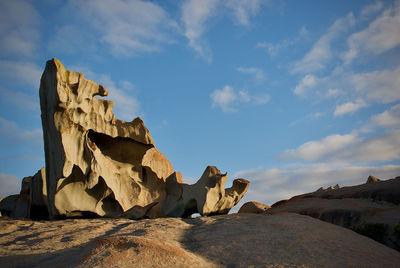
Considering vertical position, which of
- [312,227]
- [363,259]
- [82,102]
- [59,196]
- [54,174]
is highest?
[82,102]

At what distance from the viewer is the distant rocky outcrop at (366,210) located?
11.7m

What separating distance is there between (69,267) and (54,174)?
11.7m

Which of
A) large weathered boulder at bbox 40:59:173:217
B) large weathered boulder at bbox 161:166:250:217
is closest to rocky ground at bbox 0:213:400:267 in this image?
large weathered boulder at bbox 161:166:250:217

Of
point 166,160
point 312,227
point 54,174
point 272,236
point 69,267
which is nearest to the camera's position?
point 69,267

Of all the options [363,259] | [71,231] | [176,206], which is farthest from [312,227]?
[176,206]

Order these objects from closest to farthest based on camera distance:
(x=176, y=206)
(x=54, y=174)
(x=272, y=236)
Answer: (x=272, y=236), (x=54, y=174), (x=176, y=206)

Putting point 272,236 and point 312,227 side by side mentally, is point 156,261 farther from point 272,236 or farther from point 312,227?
point 312,227

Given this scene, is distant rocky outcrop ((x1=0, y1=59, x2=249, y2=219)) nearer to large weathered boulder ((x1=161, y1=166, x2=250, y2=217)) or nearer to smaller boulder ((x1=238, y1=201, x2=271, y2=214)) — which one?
large weathered boulder ((x1=161, y1=166, x2=250, y2=217))

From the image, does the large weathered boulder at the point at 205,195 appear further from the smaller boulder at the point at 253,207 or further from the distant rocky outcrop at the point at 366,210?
the distant rocky outcrop at the point at 366,210

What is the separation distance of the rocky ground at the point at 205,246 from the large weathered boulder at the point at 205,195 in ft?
12.7

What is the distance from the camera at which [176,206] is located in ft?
59.1

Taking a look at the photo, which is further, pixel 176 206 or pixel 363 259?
pixel 176 206

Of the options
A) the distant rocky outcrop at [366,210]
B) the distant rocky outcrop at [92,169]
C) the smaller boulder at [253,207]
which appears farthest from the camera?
the smaller boulder at [253,207]

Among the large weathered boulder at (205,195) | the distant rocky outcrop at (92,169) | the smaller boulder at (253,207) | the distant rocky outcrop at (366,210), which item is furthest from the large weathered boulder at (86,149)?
the distant rocky outcrop at (366,210)
